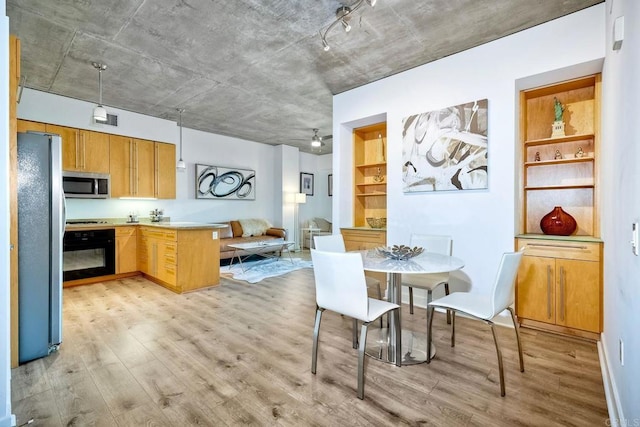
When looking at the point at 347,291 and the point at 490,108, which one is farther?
the point at 490,108

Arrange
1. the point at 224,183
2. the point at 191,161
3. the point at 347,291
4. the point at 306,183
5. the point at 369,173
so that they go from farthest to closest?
the point at 306,183 → the point at 224,183 → the point at 191,161 → the point at 369,173 → the point at 347,291

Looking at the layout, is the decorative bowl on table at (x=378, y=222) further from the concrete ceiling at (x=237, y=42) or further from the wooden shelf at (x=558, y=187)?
the concrete ceiling at (x=237, y=42)

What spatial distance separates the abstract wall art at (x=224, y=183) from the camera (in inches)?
252

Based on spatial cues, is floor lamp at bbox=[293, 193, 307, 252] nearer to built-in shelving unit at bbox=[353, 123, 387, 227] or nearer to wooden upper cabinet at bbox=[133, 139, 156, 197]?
→ built-in shelving unit at bbox=[353, 123, 387, 227]

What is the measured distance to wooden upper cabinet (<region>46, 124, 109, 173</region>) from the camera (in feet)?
14.5

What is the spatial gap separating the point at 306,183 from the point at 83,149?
205 inches

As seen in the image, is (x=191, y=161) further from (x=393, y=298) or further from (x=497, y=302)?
(x=497, y=302)

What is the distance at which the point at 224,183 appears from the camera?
6809 millimetres

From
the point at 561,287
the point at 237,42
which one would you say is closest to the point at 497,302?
the point at 561,287

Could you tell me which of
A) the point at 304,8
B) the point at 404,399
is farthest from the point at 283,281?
the point at 304,8

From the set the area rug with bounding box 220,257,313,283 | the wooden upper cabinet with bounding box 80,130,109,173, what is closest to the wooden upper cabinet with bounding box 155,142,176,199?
the wooden upper cabinet with bounding box 80,130,109,173

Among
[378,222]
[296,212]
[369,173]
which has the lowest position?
[378,222]

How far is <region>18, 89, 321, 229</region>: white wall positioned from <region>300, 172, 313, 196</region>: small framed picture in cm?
27

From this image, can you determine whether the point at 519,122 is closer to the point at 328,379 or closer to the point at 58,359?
the point at 328,379
